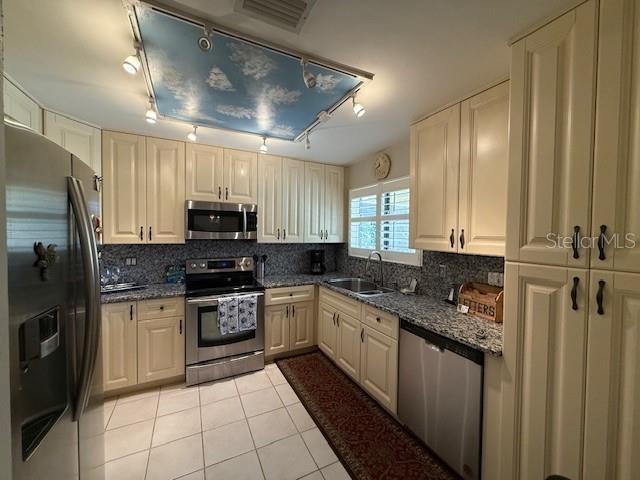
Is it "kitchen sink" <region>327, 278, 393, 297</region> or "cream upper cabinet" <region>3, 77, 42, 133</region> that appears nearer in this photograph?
"cream upper cabinet" <region>3, 77, 42, 133</region>

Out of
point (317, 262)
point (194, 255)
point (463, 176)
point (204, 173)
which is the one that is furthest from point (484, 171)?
point (194, 255)

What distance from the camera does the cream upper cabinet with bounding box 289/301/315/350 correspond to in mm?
3021

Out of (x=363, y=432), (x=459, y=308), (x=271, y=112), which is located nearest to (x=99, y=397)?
(x=363, y=432)

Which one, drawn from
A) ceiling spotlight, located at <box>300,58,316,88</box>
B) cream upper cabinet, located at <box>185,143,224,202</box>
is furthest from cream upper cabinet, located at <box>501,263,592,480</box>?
cream upper cabinet, located at <box>185,143,224,202</box>

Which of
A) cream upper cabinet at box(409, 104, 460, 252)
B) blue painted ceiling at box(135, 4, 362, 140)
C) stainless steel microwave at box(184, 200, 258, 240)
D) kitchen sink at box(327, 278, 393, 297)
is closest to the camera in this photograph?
blue painted ceiling at box(135, 4, 362, 140)

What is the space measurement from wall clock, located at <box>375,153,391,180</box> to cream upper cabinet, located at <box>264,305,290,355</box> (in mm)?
1831

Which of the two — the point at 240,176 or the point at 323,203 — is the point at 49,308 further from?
the point at 323,203

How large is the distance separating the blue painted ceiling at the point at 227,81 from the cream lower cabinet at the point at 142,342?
1681 millimetres

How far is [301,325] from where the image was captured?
3070 millimetres

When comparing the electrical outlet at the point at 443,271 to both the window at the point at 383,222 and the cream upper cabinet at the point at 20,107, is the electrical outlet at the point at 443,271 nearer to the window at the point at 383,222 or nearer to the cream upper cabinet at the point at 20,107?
the window at the point at 383,222

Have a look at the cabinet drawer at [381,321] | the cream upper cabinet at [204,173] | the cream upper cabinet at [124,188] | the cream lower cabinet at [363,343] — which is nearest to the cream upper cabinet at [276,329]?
the cream lower cabinet at [363,343]

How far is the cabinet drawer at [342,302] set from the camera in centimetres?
241

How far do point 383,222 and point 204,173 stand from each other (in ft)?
6.72

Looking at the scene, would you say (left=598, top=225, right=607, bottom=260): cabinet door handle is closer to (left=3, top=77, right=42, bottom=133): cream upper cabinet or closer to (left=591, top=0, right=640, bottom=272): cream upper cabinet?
(left=591, top=0, right=640, bottom=272): cream upper cabinet
